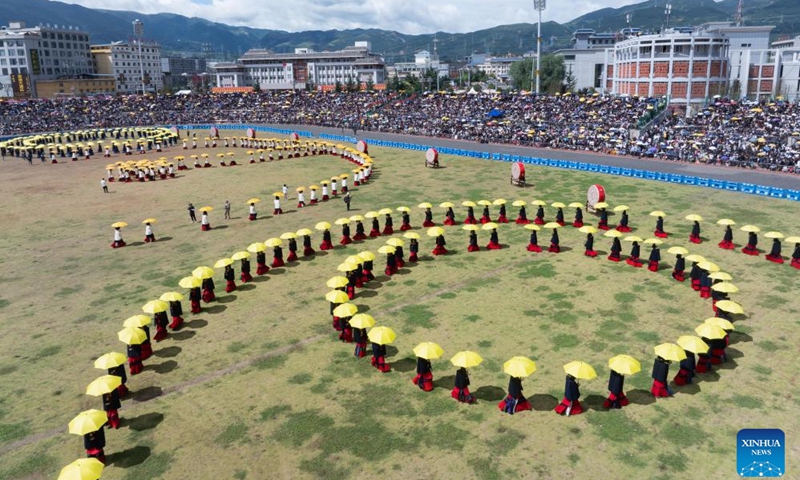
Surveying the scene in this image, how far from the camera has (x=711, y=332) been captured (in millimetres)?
15188

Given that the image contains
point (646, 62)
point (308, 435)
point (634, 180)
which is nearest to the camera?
point (308, 435)

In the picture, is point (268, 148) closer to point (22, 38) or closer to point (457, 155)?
point (457, 155)

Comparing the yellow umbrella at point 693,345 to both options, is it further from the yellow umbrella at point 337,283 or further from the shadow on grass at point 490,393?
the yellow umbrella at point 337,283

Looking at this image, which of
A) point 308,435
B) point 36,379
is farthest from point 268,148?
point 308,435

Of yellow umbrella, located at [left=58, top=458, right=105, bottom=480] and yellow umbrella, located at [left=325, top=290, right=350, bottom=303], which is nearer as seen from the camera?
yellow umbrella, located at [left=58, top=458, right=105, bottom=480]

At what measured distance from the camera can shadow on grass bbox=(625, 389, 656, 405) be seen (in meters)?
14.1

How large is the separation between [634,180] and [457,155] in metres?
18.4

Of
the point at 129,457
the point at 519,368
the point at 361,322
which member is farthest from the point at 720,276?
the point at 129,457

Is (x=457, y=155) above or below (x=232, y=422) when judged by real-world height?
above

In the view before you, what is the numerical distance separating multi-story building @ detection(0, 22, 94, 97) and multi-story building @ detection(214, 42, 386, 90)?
4088 centimetres

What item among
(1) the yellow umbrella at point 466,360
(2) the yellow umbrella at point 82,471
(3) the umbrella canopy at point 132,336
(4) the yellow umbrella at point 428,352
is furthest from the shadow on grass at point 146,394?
(1) the yellow umbrella at point 466,360

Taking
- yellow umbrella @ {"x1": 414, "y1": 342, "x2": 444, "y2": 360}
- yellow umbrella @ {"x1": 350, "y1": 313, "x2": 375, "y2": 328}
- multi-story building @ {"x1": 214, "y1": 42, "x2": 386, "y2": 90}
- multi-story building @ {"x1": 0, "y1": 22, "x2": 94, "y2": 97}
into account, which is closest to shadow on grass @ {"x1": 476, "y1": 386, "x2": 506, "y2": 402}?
yellow umbrella @ {"x1": 414, "y1": 342, "x2": 444, "y2": 360}

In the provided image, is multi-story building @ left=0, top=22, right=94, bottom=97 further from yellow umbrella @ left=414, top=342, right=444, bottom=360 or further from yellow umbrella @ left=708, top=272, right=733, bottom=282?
yellow umbrella @ left=708, top=272, right=733, bottom=282

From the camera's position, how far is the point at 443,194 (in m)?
38.1
